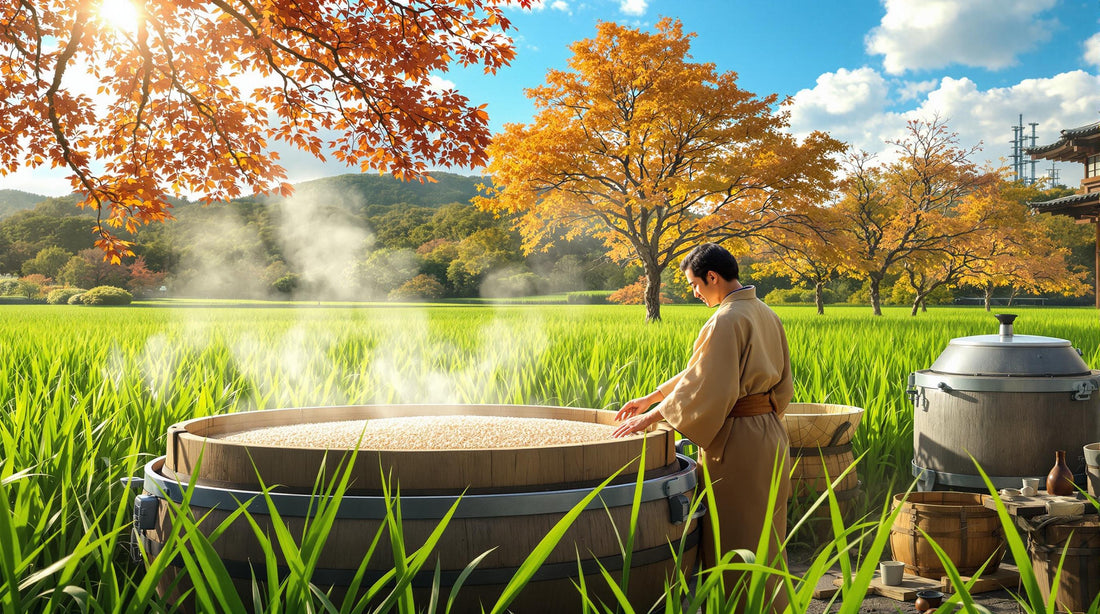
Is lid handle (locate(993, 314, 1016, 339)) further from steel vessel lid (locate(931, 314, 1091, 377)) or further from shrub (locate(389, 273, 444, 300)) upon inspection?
shrub (locate(389, 273, 444, 300))

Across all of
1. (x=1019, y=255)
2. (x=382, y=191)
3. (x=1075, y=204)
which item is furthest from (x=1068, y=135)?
(x=382, y=191)

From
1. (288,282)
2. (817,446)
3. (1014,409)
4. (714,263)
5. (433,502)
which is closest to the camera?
(433,502)

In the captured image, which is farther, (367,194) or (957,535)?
(367,194)

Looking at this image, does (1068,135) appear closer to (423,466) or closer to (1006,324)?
(1006,324)

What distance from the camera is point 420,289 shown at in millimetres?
40438

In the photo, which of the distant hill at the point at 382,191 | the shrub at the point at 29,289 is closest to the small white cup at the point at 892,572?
the shrub at the point at 29,289

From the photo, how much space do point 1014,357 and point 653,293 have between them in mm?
16775

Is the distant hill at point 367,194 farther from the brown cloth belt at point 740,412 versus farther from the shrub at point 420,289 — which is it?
the brown cloth belt at point 740,412

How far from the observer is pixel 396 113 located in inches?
367

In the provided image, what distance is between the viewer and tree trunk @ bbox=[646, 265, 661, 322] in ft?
66.2

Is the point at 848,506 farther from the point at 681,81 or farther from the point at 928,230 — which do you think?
the point at 928,230

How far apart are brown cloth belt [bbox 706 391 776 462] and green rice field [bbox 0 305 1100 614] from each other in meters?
0.48

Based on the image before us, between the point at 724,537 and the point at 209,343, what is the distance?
8.26 m

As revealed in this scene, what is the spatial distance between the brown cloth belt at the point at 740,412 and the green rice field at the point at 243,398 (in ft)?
1.57
